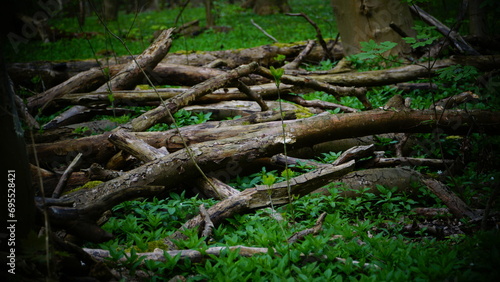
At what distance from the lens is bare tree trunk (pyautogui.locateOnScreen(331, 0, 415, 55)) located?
8047 mm

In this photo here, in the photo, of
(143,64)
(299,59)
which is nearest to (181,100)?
(143,64)

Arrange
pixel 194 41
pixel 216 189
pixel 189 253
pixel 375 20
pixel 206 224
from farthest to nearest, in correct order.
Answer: pixel 194 41
pixel 375 20
pixel 216 189
pixel 206 224
pixel 189 253

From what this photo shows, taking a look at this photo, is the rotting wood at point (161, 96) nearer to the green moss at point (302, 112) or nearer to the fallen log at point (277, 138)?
the green moss at point (302, 112)

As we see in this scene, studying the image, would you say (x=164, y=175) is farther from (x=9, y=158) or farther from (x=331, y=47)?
(x=331, y=47)

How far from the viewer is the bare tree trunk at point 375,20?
8047 millimetres

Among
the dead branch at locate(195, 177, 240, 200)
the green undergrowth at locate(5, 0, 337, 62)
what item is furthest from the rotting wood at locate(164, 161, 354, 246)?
the green undergrowth at locate(5, 0, 337, 62)

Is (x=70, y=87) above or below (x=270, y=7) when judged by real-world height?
above

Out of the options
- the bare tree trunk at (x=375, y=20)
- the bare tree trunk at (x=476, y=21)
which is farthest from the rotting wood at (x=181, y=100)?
the bare tree trunk at (x=476, y=21)

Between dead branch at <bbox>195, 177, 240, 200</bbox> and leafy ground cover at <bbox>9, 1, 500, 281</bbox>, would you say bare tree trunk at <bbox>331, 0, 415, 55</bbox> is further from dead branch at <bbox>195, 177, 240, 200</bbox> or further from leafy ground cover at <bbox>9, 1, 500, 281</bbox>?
dead branch at <bbox>195, 177, 240, 200</bbox>

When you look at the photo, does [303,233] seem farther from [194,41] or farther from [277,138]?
[194,41]

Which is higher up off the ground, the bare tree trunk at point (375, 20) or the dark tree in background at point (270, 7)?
the bare tree trunk at point (375, 20)

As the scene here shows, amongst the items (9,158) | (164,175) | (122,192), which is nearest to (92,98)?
(164,175)

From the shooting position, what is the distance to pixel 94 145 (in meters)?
4.61

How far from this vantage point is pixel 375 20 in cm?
809
